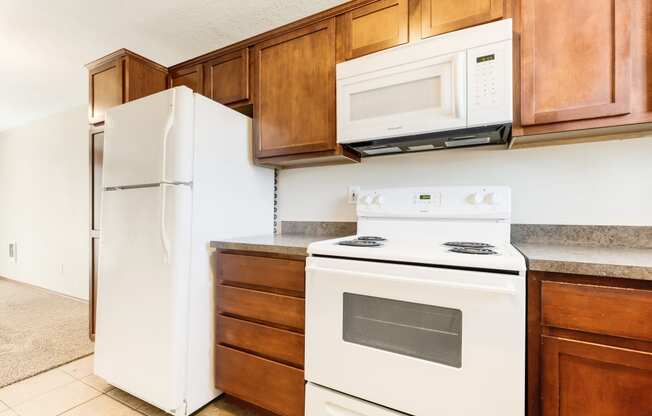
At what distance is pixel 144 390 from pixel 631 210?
2.51 m

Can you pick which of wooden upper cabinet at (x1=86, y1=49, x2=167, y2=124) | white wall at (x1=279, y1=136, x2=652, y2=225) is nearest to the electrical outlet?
white wall at (x1=279, y1=136, x2=652, y2=225)

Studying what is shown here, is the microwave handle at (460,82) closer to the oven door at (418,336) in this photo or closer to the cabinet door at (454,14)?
the cabinet door at (454,14)

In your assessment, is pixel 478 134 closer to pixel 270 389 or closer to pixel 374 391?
pixel 374 391

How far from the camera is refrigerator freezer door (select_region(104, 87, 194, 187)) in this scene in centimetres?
159

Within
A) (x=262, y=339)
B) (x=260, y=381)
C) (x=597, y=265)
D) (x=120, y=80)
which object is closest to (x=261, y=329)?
(x=262, y=339)

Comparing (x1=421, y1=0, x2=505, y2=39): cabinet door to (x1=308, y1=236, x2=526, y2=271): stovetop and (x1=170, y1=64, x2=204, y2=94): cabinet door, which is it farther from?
(x1=170, y1=64, x2=204, y2=94): cabinet door

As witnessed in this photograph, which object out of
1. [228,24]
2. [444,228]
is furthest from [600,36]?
[228,24]

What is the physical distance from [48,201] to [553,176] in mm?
5399

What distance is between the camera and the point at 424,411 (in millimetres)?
1124

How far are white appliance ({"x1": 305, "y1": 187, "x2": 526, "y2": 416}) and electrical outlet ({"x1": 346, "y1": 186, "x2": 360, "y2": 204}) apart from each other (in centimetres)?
61

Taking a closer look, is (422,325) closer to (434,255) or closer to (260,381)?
(434,255)

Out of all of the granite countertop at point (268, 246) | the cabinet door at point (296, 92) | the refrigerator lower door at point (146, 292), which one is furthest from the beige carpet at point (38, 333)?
the cabinet door at point (296, 92)

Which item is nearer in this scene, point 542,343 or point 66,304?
point 542,343

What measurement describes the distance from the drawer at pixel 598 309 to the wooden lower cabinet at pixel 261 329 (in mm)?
941
